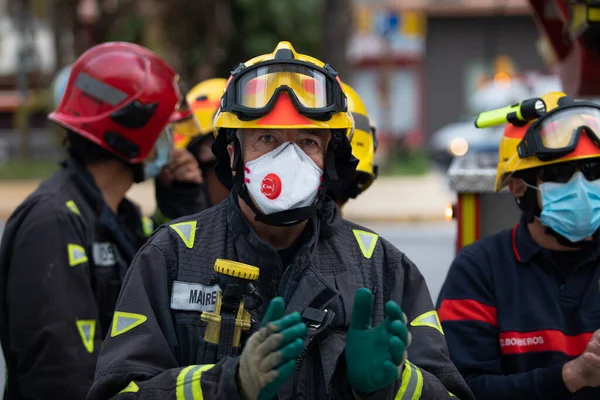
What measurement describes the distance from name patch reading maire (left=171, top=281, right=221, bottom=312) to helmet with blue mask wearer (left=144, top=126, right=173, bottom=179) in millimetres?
1837

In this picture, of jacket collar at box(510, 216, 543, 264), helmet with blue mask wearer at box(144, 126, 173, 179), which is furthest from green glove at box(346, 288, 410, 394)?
helmet with blue mask wearer at box(144, 126, 173, 179)

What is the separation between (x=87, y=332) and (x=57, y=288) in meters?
0.19

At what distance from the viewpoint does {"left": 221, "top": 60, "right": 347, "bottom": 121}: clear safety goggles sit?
Result: 265 centimetres

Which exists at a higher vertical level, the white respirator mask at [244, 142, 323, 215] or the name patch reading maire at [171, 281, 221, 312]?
the white respirator mask at [244, 142, 323, 215]

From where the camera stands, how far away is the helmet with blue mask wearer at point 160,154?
14.5 feet

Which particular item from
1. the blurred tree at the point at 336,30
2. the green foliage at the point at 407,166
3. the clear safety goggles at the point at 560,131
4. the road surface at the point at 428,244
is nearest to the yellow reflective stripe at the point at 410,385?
the clear safety goggles at the point at 560,131

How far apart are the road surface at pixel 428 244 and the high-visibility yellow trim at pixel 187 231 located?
7.34m

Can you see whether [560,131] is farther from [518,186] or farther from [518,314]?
[518,314]

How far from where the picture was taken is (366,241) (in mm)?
2791

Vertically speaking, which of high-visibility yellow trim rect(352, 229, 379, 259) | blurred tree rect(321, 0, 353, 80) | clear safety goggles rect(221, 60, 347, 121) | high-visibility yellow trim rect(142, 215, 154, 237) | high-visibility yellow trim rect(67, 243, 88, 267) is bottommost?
high-visibility yellow trim rect(142, 215, 154, 237)

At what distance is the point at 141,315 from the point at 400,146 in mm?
24817

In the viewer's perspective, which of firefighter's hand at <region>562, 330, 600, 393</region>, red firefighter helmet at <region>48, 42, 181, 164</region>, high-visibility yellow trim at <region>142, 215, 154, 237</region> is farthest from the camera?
high-visibility yellow trim at <region>142, 215, 154, 237</region>

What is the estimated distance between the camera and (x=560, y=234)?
3.36 metres

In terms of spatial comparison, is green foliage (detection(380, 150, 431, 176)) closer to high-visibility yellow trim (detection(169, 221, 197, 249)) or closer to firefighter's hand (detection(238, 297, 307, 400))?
high-visibility yellow trim (detection(169, 221, 197, 249))
